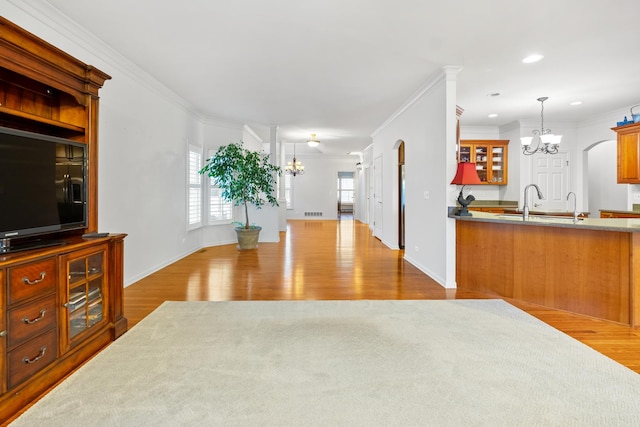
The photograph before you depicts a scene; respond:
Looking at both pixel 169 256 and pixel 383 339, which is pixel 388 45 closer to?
pixel 383 339

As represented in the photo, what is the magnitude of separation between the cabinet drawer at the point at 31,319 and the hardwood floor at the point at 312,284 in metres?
1.04

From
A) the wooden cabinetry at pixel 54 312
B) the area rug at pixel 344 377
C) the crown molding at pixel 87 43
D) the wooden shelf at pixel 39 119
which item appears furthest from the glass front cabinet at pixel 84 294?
the crown molding at pixel 87 43

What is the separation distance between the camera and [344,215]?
53.1 ft

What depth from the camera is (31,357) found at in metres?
1.88

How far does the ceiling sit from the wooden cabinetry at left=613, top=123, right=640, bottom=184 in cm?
52

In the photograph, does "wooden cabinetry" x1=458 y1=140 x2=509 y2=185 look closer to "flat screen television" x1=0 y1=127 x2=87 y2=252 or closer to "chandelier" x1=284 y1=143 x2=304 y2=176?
"chandelier" x1=284 y1=143 x2=304 y2=176

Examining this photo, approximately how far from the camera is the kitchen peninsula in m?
2.97

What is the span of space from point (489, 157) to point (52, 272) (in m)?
7.76

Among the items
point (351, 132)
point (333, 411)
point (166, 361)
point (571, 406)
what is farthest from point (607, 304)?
point (351, 132)

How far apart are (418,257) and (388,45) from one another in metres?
3.16

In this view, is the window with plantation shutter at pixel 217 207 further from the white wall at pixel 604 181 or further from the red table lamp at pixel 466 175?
the white wall at pixel 604 181

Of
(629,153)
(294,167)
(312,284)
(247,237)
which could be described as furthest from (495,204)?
(294,167)

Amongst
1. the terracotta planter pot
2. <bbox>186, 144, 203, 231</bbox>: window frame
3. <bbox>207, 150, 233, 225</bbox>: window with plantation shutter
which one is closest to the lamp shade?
the terracotta planter pot

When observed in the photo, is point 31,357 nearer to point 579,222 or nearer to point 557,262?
point 557,262
